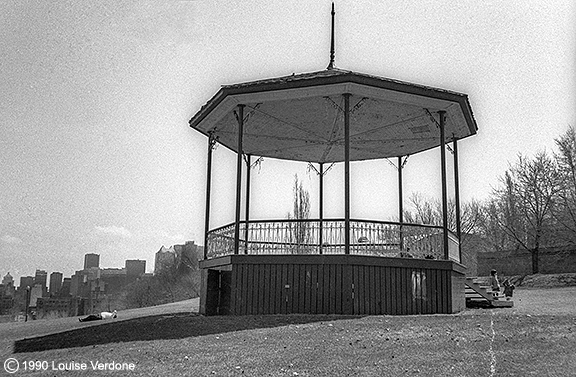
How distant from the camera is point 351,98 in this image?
15.7 m

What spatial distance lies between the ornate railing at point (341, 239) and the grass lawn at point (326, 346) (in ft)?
8.22

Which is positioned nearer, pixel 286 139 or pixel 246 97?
pixel 246 97

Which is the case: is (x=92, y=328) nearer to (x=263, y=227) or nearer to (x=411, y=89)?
(x=263, y=227)

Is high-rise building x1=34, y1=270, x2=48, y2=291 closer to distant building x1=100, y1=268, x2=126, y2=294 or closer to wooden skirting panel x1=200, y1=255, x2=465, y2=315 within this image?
distant building x1=100, y1=268, x2=126, y2=294

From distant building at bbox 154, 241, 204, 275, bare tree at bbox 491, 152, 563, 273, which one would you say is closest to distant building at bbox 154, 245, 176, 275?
distant building at bbox 154, 241, 204, 275

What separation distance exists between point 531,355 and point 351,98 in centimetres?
891

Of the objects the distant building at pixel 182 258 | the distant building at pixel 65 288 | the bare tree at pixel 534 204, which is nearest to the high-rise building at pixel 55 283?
the distant building at pixel 65 288

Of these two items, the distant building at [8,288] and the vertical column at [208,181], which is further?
the distant building at [8,288]

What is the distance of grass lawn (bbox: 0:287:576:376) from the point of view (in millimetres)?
8117

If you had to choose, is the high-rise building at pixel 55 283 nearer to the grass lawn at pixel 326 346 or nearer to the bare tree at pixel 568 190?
the bare tree at pixel 568 190

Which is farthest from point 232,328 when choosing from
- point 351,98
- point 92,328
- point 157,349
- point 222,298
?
point 351,98

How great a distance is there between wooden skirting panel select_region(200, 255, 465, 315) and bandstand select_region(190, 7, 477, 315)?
0.08ft

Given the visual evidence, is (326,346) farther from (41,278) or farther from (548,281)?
(41,278)

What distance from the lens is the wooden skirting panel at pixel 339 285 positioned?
14156mm
